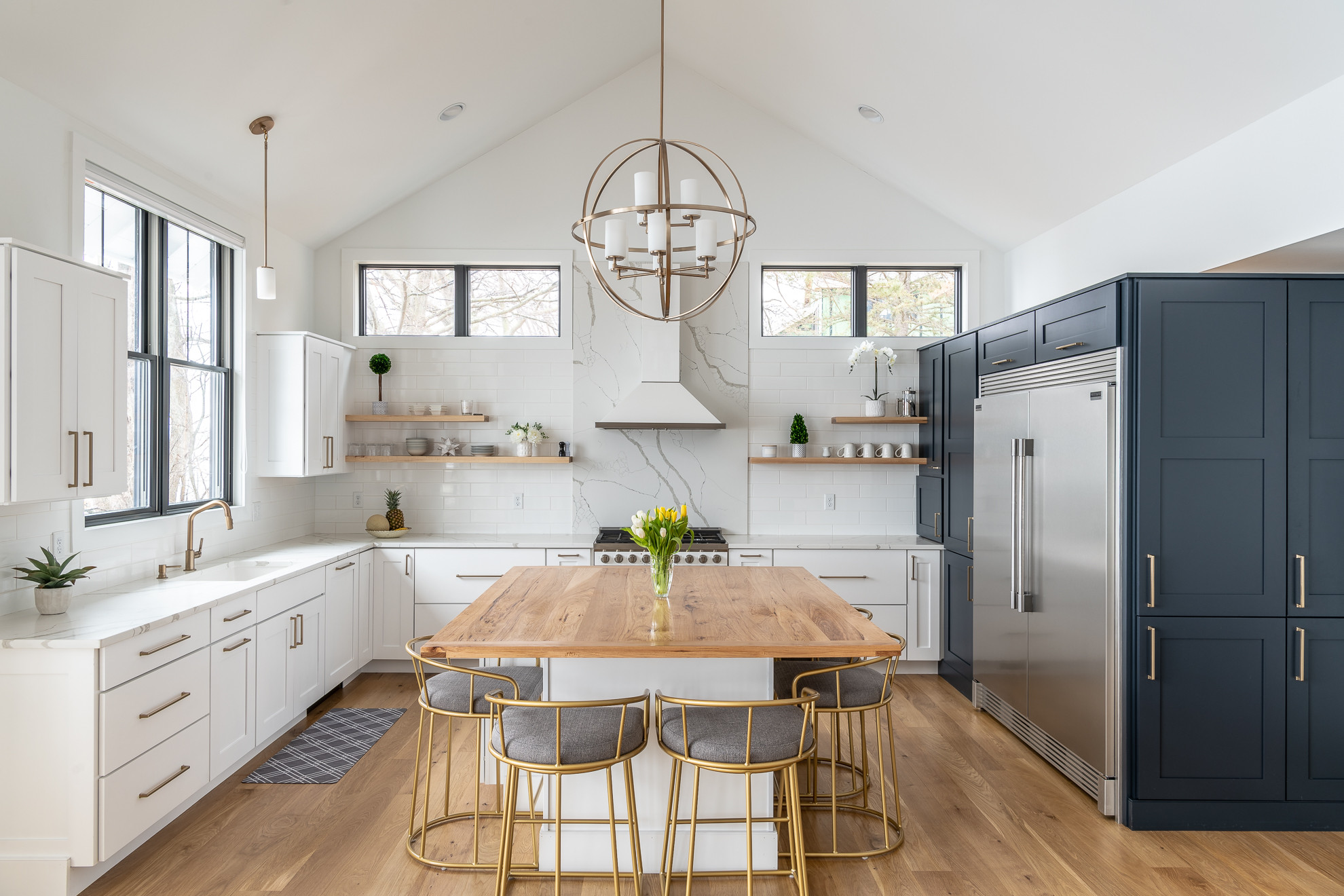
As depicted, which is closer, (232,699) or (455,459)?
(232,699)

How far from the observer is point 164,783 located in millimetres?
2885

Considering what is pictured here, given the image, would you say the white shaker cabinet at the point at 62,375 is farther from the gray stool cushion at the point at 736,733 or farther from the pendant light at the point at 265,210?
the gray stool cushion at the point at 736,733

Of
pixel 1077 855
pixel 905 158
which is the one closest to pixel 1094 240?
pixel 905 158

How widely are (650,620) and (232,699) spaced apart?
2.00 m

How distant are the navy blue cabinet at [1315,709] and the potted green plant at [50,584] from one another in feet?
15.1

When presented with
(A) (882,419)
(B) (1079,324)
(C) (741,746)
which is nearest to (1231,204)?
(B) (1079,324)

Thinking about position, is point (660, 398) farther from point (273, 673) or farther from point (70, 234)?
point (70, 234)

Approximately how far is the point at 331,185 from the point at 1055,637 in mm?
4674

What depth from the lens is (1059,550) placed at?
11.4ft

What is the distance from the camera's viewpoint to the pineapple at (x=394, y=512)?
527cm

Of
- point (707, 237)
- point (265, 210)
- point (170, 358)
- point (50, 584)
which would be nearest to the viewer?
point (707, 237)

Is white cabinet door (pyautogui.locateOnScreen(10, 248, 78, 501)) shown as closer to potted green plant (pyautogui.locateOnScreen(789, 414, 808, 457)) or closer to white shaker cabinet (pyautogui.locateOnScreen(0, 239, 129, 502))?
white shaker cabinet (pyautogui.locateOnScreen(0, 239, 129, 502))

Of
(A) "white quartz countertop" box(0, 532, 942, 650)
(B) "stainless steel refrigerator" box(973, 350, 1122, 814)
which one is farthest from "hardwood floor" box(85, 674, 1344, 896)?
(A) "white quartz countertop" box(0, 532, 942, 650)

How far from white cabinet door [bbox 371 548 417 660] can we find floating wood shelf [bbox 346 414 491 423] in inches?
35.2
